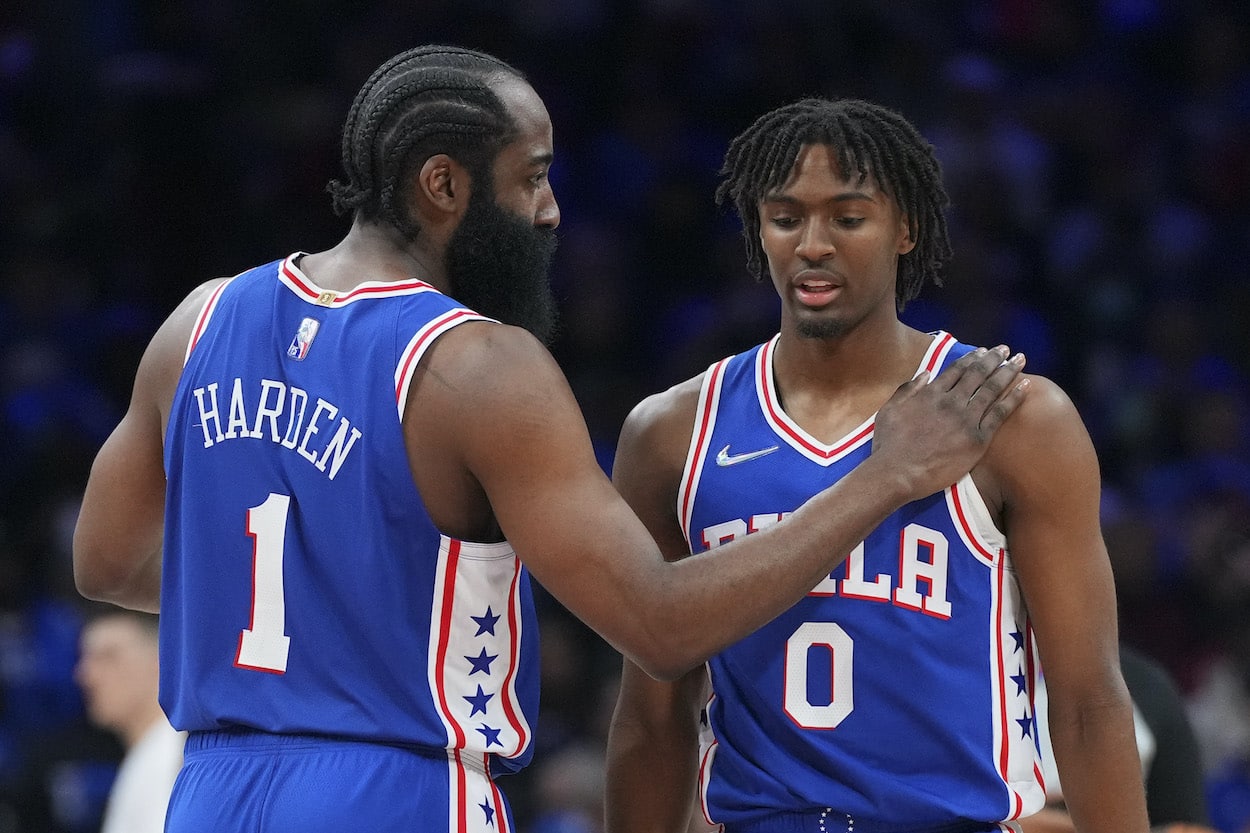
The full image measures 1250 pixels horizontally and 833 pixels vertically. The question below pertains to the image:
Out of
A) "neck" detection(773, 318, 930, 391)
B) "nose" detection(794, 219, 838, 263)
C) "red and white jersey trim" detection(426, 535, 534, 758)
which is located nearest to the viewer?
"red and white jersey trim" detection(426, 535, 534, 758)

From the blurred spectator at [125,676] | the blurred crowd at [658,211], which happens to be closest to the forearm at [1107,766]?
the blurred spectator at [125,676]

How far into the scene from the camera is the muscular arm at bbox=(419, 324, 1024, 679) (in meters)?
2.75

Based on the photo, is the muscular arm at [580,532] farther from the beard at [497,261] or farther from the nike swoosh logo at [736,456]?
the nike swoosh logo at [736,456]

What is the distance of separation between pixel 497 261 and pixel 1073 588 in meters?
1.18

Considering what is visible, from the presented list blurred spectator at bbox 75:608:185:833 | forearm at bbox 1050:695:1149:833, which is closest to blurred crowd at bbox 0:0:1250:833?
blurred spectator at bbox 75:608:185:833

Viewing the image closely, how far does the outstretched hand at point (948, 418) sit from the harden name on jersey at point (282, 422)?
96 centimetres

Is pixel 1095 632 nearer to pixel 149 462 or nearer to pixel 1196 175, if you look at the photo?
pixel 149 462

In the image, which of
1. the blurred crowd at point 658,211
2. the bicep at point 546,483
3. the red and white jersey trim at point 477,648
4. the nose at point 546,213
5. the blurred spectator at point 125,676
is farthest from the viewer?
the blurred crowd at point 658,211

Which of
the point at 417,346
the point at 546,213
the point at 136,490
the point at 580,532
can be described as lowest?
the point at 580,532

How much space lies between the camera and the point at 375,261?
9.87 ft

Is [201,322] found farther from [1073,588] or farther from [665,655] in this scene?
[1073,588]

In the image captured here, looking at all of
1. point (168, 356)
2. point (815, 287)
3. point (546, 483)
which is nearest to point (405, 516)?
point (546, 483)

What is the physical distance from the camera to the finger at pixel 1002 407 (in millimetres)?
3105

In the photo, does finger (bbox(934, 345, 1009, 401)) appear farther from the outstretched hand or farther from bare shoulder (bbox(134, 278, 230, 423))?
bare shoulder (bbox(134, 278, 230, 423))
